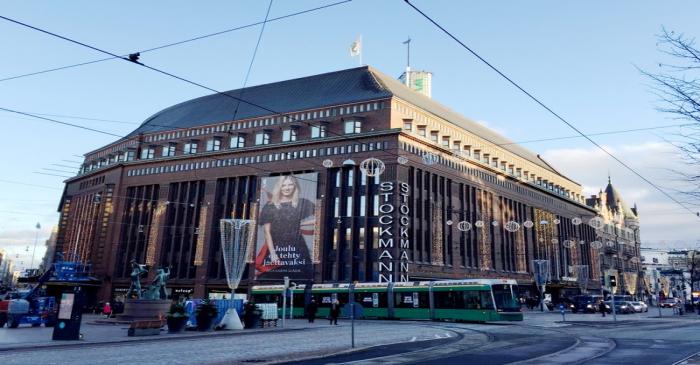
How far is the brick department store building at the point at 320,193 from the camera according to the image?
53.1 meters

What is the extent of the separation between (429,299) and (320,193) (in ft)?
71.0

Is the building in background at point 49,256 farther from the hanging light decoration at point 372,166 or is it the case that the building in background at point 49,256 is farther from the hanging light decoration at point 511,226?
the hanging light decoration at point 511,226

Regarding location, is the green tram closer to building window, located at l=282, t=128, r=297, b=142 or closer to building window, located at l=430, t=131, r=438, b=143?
building window, located at l=282, t=128, r=297, b=142

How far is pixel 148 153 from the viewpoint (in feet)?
238

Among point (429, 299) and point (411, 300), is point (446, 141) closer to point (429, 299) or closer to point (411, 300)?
point (411, 300)

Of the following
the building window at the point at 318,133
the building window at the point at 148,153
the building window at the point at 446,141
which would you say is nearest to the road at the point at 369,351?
the building window at the point at 318,133

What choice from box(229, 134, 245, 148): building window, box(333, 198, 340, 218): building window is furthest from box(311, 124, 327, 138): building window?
box(229, 134, 245, 148): building window

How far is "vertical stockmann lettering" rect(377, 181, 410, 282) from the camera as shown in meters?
49.4

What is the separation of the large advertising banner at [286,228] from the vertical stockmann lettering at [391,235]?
7.86m

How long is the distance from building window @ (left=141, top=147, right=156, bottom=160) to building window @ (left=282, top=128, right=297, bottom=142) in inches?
902

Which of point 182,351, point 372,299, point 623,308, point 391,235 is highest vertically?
point 391,235

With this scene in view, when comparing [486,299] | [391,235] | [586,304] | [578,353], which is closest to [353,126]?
[391,235]

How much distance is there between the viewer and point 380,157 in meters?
53.0

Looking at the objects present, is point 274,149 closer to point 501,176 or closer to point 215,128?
point 215,128
